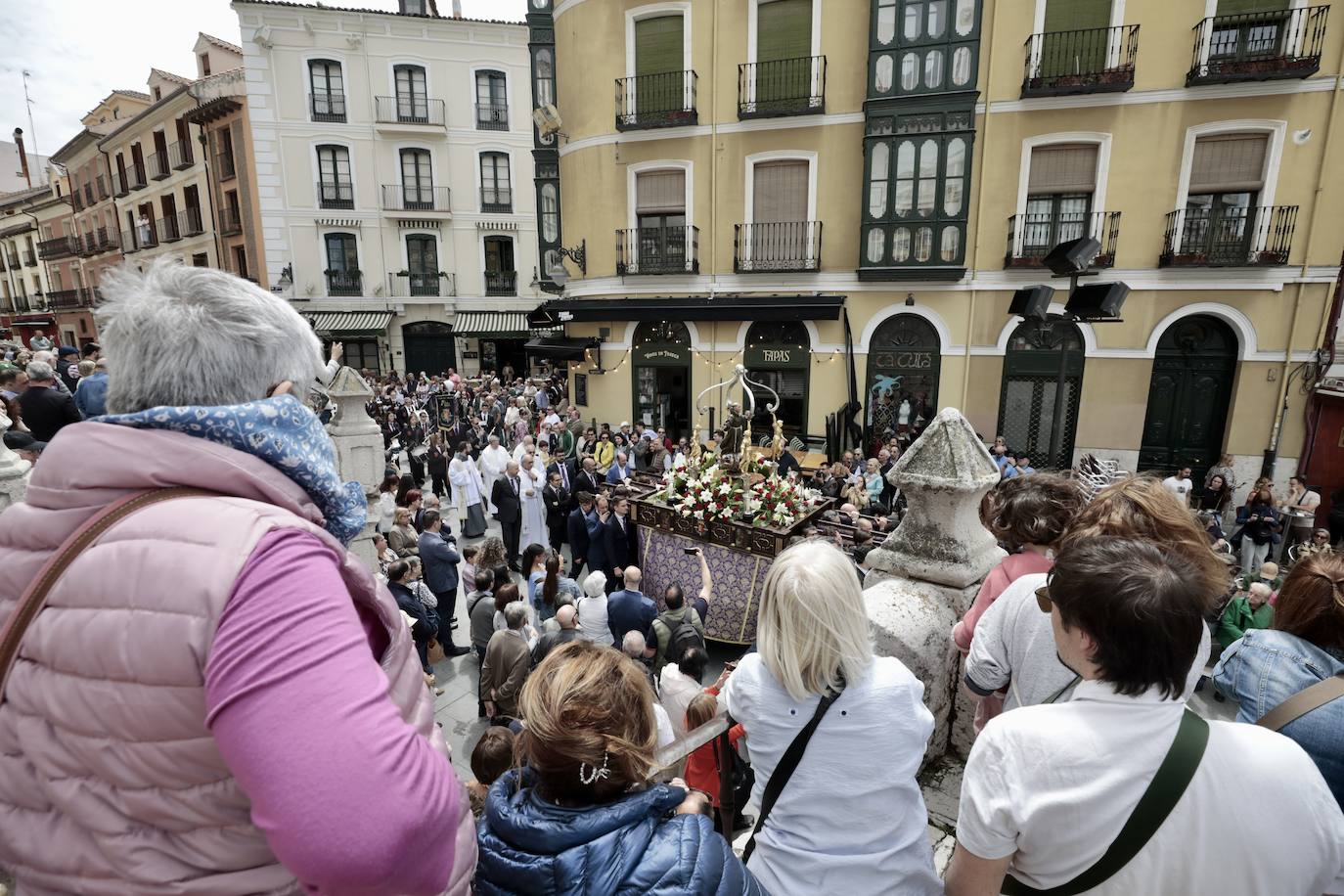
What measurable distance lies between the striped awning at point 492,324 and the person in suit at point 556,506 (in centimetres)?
1726

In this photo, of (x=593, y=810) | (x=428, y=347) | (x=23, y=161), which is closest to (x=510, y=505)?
(x=593, y=810)

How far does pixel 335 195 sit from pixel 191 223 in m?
7.99

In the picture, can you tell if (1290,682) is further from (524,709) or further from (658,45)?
(658,45)

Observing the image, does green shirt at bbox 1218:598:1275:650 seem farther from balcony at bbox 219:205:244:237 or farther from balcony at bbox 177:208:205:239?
balcony at bbox 177:208:205:239

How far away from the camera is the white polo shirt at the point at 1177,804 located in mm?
1379

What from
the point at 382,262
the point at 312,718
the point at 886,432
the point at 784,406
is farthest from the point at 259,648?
the point at 382,262

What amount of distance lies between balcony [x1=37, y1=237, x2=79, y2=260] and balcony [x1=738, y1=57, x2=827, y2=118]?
38.4 m

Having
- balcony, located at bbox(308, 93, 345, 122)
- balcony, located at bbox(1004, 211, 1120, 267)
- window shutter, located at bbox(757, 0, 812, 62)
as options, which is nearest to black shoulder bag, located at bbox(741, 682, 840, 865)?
balcony, located at bbox(1004, 211, 1120, 267)

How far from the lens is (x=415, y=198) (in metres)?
24.3

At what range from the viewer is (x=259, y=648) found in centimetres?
81

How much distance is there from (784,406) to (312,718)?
15.0 m

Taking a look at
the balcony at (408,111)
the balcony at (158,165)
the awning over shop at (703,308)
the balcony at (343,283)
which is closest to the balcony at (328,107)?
the balcony at (408,111)

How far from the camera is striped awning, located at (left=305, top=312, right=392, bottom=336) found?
2397 cm

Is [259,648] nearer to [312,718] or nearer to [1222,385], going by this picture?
[312,718]
